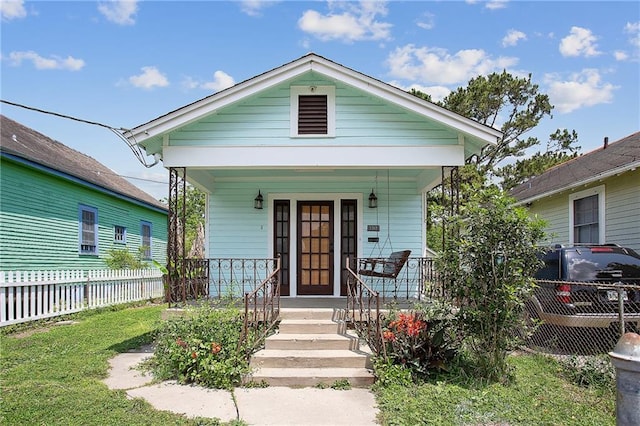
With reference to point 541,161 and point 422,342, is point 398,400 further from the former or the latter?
point 541,161

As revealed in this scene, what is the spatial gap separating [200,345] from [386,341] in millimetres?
2417

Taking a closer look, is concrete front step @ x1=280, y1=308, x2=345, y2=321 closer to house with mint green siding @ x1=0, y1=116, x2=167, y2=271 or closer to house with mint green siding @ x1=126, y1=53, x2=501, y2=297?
house with mint green siding @ x1=126, y1=53, x2=501, y2=297

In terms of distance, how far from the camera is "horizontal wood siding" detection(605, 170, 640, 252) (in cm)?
947

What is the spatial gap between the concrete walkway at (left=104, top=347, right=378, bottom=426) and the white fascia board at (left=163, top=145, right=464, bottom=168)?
346 centimetres

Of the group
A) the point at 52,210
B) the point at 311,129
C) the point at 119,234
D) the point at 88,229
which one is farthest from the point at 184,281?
the point at 119,234

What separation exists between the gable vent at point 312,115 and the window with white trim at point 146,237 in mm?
13905

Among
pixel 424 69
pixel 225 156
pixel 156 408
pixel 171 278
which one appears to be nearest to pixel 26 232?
pixel 171 278

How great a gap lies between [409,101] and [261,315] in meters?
4.21

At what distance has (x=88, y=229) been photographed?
15.2 meters

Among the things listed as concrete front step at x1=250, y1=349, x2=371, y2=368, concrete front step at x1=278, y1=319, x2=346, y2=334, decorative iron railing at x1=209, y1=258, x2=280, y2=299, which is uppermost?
decorative iron railing at x1=209, y1=258, x2=280, y2=299

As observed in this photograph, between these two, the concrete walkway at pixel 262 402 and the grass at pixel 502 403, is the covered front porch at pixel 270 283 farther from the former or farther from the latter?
the grass at pixel 502 403

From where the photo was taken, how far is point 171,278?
7422 millimetres

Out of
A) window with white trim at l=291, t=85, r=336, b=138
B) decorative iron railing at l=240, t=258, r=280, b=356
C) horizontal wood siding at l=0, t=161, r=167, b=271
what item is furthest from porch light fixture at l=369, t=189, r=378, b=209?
horizontal wood siding at l=0, t=161, r=167, b=271

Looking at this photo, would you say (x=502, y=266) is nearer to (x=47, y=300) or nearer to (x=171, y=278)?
(x=171, y=278)
